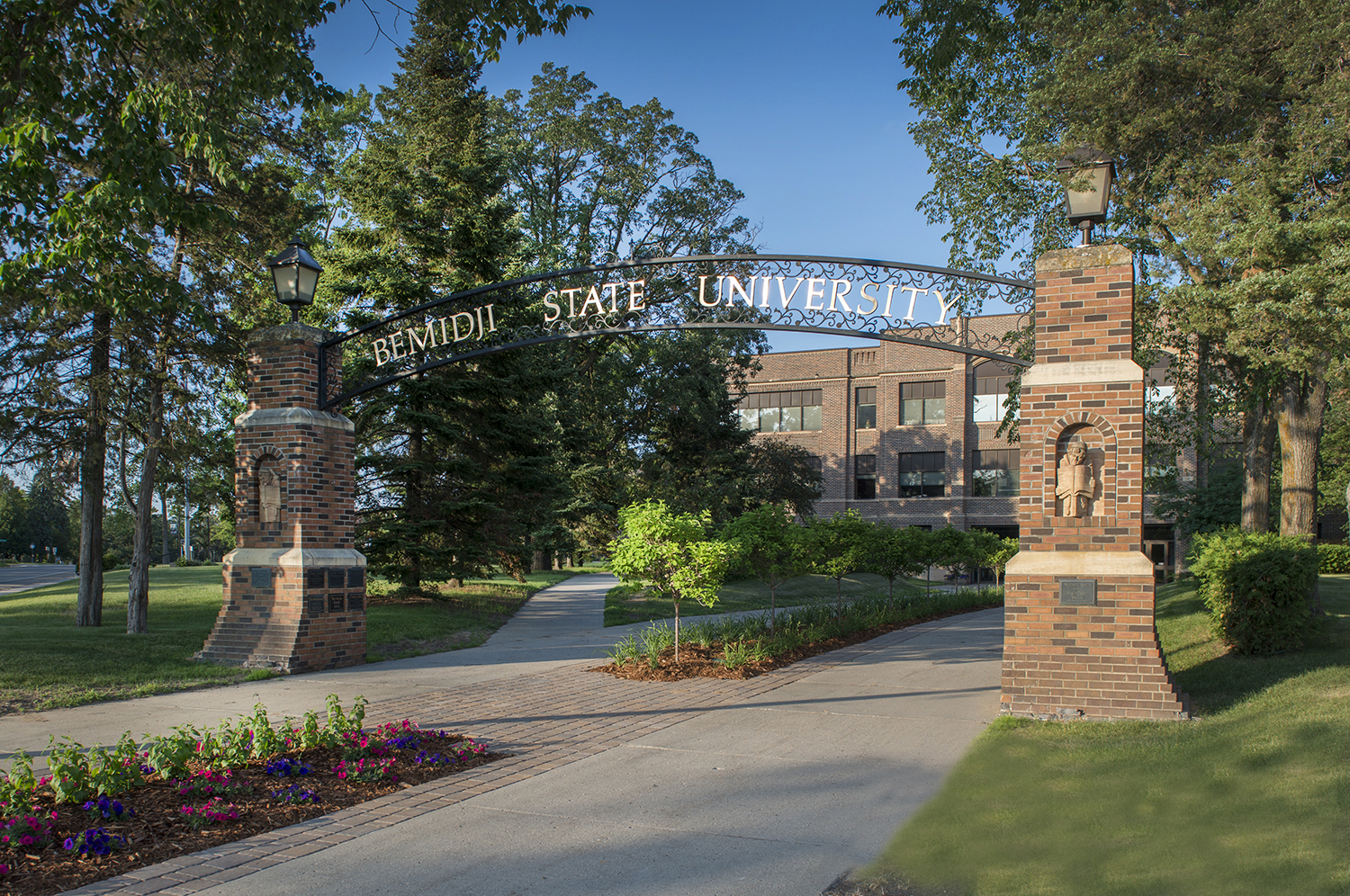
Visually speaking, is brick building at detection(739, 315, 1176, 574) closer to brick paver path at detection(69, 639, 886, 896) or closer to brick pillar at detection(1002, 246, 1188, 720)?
brick paver path at detection(69, 639, 886, 896)

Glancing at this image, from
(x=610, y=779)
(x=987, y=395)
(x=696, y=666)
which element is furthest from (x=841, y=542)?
(x=987, y=395)

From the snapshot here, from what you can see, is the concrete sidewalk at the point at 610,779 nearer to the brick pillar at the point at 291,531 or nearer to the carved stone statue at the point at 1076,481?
the brick pillar at the point at 291,531

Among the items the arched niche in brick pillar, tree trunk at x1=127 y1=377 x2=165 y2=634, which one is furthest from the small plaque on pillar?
→ tree trunk at x1=127 y1=377 x2=165 y2=634

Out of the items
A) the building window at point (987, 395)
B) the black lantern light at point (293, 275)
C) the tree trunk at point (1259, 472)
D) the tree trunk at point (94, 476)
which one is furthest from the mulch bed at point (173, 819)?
the building window at point (987, 395)

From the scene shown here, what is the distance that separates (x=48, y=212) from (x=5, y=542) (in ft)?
266

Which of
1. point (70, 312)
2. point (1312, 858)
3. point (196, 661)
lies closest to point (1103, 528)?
point (1312, 858)

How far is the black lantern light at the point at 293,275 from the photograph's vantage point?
35.4ft

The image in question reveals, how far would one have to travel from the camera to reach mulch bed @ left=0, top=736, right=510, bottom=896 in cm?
424

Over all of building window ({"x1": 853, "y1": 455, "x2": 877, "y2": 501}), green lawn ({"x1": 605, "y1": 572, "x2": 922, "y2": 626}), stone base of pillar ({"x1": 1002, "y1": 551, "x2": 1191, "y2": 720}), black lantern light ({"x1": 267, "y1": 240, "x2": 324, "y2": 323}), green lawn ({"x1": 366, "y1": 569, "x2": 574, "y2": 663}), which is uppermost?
black lantern light ({"x1": 267, "y1": 240, "x2": 324, "y2": 323})

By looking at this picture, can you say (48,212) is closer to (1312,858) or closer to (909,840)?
(909,840)

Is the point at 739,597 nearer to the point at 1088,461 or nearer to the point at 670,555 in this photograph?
the point at 670,555

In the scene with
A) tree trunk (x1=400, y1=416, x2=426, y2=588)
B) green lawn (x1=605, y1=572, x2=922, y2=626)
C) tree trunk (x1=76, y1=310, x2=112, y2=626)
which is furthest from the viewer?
green lawn (x1=605, y1=572, x2=922, y2=626)

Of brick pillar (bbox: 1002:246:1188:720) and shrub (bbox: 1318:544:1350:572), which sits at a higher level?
brick pillar (bbox: 1002:246:1188:720)

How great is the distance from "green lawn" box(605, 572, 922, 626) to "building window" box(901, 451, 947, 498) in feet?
35.7
